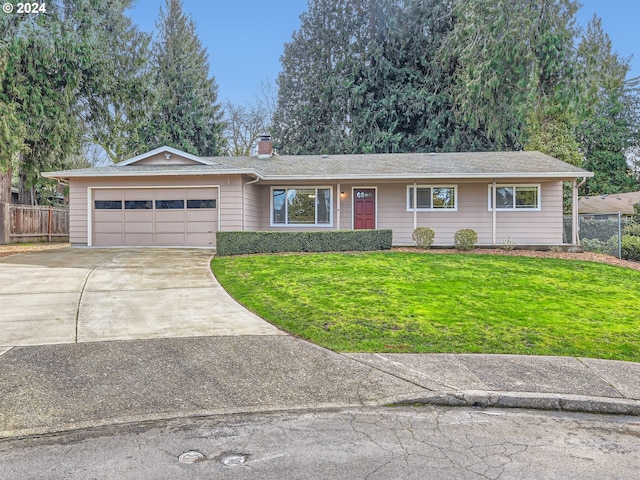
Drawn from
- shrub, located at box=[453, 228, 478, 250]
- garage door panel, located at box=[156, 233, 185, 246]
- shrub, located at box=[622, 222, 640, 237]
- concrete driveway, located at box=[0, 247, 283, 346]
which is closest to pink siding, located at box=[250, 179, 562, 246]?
shrub, located at box=[453, 228, 478, 250]

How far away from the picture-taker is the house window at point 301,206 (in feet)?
55.2

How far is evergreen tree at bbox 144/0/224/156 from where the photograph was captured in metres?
30.6

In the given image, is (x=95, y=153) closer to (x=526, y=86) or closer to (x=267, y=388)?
(x=526, y=86)

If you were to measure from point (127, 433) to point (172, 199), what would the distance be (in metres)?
12.9

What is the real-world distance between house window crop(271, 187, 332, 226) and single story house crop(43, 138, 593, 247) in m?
0.04

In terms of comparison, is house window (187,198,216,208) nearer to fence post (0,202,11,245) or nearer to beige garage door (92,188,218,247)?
beige garage door (92,188,218,247)

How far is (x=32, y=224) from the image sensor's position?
20.8 m

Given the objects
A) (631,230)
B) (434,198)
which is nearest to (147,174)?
(434,198)

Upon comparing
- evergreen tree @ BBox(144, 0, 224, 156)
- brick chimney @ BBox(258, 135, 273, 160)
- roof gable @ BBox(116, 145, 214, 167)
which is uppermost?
evergreen tree @ BBox(144, 0, 224, 156)

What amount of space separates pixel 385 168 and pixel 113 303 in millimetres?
11271

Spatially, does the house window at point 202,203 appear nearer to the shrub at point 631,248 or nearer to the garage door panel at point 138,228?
the garage door panel at point 138,228

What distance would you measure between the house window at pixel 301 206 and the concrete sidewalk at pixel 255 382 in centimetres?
1155

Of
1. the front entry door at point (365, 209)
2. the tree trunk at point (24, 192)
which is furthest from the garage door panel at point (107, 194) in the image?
the tree trunk at point (24, 192)

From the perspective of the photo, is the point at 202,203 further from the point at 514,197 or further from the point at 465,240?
the point at 514,197
